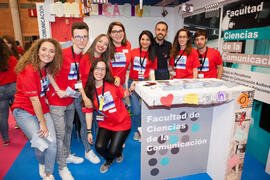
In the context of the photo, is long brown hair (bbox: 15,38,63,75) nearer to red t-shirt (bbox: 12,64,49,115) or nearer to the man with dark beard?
red t-shirt (bbox: 12,64,49,115)

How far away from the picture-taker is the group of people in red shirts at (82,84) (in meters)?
1.70

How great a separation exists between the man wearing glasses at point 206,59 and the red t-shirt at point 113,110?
139 centimetres

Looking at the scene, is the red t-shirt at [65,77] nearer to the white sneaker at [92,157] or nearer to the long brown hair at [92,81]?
the long brown hair at [92,81]

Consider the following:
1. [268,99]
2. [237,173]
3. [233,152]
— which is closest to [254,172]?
[237,173]

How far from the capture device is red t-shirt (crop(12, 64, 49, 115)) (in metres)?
1.59

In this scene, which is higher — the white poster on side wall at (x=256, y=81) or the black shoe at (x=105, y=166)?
the white poster on side wall at (x=256, y=81)

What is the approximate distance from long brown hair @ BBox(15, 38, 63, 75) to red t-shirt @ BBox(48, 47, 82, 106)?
0.29 ft

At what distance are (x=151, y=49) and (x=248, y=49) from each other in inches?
51.4

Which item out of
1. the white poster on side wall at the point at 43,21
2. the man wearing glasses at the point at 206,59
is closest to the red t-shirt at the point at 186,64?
the man wearing glasses at the point at 206,59

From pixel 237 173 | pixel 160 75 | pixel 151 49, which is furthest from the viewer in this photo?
pixel 160 75

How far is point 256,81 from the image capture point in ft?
7.41

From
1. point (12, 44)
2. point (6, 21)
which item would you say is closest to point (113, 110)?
point (12, 44)

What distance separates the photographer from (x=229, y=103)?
5.66 ft

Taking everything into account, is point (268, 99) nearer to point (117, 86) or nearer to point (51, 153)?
point (117, 86)
